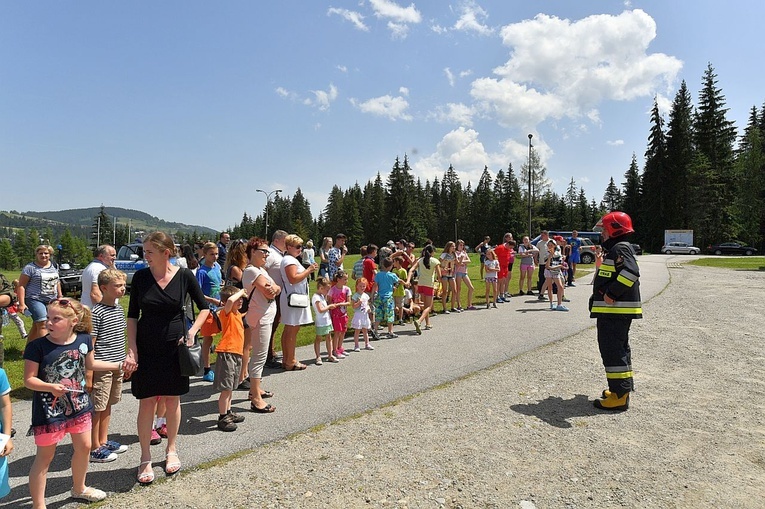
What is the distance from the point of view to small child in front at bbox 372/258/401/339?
9.41 metres

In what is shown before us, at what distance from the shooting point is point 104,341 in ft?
13.2

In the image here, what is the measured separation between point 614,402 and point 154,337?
193 inches

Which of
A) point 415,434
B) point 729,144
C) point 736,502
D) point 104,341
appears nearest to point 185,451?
point 104,341

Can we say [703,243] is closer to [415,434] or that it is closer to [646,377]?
[646,377]

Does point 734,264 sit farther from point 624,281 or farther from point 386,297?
point 624,281

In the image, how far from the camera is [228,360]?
15.5 feet

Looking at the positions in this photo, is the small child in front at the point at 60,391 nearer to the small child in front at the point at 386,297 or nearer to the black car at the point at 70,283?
the small child in front at the point at 386,297

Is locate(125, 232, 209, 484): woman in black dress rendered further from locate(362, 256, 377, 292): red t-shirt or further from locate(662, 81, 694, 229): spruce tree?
locate(662, 81, 694, 229): spruce tree

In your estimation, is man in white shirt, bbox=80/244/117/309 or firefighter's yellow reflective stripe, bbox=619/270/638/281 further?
man in white shirt, bbox=80/244/117/309

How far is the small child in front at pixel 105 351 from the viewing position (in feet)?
13.0

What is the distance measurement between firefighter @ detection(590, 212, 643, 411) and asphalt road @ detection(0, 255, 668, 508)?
2063 mm

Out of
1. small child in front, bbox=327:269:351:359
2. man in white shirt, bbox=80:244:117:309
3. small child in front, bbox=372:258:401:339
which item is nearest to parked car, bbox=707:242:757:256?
small child in front, bbox=372:258:401:339

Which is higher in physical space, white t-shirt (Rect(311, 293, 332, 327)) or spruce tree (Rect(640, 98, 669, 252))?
spruce tree (Rect(640, 98, 669, 252))

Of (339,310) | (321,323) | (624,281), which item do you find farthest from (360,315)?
(624,281)
